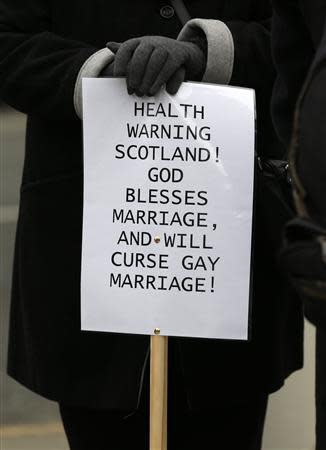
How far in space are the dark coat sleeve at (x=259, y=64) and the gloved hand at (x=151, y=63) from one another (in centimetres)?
18


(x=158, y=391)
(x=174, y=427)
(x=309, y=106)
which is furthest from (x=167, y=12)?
(x=309, y=106)

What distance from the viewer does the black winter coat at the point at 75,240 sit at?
2.93m

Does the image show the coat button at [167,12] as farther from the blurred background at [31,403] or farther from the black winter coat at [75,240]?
the blurred background at [31,403]

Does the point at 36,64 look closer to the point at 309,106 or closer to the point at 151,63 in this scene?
the point at 151,63

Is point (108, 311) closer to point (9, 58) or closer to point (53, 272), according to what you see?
point (53, 272)

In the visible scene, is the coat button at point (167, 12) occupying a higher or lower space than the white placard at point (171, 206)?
higher

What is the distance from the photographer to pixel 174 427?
314 centimetres

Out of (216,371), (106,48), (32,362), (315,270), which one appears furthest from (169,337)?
(315,270)

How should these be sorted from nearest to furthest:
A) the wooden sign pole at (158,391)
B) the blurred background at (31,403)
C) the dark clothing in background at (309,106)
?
1. the dark clothing in background at (309,106)
2. the wooden sign pole at (158,391)
3. the blurred background at (31,403)

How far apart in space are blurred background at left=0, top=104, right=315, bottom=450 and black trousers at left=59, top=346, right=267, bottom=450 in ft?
4.09

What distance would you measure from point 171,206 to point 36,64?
46cm

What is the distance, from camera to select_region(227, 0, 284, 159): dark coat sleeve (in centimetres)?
287

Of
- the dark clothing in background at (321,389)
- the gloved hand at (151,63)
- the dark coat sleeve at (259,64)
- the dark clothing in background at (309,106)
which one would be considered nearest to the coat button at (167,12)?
the dark coat sleeve at (259,64)

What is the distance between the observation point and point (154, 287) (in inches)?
109
